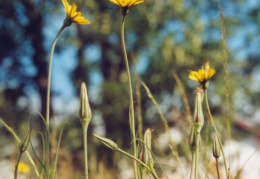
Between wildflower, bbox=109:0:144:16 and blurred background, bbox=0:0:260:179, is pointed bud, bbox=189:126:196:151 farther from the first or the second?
blurred background, bbox=0:0:260:179

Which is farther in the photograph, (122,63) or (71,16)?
(122,63)

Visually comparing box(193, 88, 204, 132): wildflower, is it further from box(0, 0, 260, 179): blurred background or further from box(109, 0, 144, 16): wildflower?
box(0, 0, 260, 179): blurred background

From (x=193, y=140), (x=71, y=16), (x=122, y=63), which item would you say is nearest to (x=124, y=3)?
(x=71, y=16)

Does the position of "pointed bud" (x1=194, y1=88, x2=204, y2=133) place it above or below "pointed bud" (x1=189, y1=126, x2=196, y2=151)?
above

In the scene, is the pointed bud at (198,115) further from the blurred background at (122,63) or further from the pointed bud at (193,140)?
the blurred background at (122,63)

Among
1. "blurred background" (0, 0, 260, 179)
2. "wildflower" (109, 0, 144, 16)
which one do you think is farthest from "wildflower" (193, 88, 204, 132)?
"blurred background" (0, 0, 260, 179)

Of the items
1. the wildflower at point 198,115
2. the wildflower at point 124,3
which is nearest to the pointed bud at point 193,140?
the wildflower at point 198,115

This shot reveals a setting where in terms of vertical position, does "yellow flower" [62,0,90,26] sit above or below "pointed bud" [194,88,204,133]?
above

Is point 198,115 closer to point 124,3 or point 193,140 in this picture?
point 193,140

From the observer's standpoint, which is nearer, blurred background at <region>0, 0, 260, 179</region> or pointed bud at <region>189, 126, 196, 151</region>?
pointed bud at <region>189, 126, 196, 151</region>

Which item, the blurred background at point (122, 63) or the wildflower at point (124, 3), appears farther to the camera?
the blurred background at point (122, 63)

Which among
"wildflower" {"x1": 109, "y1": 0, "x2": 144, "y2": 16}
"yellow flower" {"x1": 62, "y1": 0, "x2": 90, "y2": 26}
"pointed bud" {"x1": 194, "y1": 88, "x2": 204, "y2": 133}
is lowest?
"pointed bud" {"x1": 194, "y1": 88, "x2": 204, "y2": 133}

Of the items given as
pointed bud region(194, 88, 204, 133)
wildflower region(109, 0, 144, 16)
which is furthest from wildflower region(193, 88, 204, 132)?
wildflower region(109, 0, 144, 16)

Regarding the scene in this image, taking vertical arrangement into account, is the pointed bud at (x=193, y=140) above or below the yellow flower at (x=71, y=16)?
below
